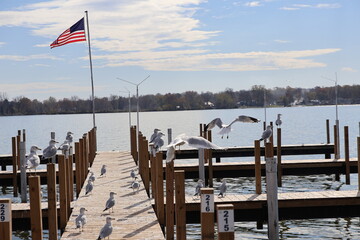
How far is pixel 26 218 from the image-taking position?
1730cm

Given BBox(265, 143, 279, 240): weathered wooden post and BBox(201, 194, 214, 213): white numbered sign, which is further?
BBox(265, 143, 279, 240): weathered wooden post

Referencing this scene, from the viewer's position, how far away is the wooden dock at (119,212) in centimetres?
1402

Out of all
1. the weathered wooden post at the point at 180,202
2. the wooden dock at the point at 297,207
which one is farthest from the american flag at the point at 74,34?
the weathered wooden post at the point at 180,202

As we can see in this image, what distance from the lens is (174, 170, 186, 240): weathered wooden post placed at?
1284 centimetres

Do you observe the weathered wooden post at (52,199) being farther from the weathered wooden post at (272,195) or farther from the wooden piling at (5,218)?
the weathered wooden post at (272,195)

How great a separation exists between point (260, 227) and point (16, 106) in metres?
147

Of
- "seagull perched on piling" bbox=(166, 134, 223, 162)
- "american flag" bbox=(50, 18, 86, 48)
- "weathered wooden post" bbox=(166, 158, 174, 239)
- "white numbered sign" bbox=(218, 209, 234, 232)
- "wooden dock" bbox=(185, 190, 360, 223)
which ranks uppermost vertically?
"american flag" bbox=(50, 18, 86, 48)

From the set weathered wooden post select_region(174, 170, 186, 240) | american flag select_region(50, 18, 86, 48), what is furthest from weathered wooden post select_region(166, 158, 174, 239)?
american flag select_region(50, 18, 86, 48)

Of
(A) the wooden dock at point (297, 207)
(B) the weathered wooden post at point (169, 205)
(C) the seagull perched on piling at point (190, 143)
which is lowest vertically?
(A) the wooden dock at point (297, 207)

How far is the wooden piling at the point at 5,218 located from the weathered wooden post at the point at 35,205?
3.79ft

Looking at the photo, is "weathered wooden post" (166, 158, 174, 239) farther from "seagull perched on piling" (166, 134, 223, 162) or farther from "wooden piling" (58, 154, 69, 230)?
"wooden piling" (58, 154, 69, 230)

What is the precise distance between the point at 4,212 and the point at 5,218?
0.40ft

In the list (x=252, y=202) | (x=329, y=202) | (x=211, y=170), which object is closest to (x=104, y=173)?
(x=211, y=170)

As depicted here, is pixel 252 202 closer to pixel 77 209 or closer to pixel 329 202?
pixel 329 202
